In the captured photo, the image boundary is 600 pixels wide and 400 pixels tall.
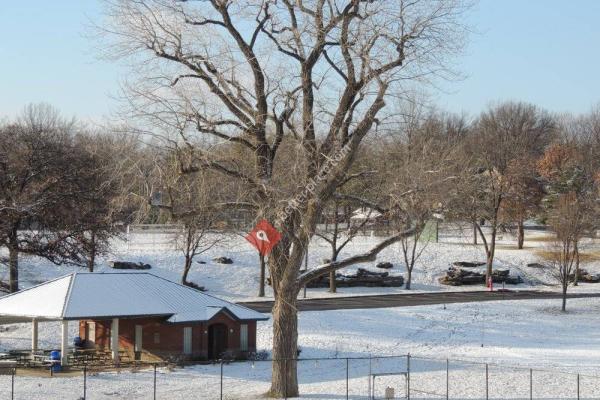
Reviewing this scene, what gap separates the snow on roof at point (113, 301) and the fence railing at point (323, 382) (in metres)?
2.78

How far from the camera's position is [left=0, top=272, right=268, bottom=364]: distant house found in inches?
1633

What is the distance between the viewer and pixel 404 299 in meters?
64.0

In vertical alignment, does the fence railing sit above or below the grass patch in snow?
below

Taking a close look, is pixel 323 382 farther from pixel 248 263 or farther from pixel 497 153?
pixel 497 153

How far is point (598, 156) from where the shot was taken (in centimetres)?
10656

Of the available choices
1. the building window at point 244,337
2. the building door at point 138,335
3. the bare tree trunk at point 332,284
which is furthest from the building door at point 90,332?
the bare tree trunk at point 332,284

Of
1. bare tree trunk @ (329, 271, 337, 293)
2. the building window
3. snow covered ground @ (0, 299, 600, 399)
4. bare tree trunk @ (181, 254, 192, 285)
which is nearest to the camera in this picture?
snow covered ground @ (0, 299, 600, 399)

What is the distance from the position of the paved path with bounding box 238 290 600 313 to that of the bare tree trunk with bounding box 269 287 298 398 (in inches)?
1037

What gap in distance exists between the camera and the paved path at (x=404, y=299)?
Result: 58094mm

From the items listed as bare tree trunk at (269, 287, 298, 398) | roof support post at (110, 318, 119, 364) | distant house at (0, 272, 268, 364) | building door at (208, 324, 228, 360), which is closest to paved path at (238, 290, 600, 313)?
distant house at (0, 272, 268, 364)

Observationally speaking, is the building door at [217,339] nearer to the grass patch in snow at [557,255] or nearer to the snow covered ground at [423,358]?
the snow covered ground at [423,358]

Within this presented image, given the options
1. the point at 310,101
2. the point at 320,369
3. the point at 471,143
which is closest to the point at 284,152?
the point at 310,101

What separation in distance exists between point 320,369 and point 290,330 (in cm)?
1049

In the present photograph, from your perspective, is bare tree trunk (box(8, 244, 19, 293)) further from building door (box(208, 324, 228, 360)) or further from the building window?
the building window
